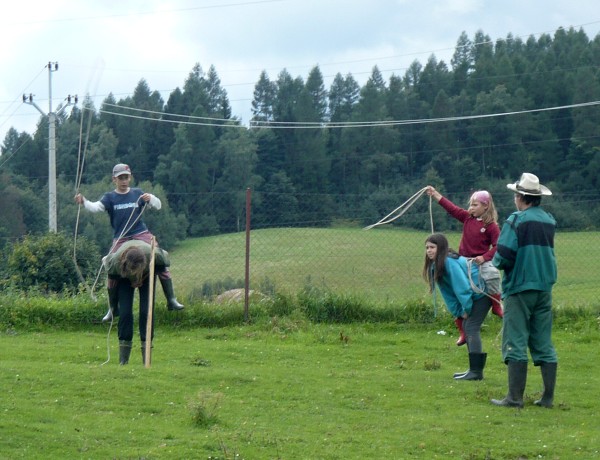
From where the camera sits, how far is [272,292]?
14.6 m

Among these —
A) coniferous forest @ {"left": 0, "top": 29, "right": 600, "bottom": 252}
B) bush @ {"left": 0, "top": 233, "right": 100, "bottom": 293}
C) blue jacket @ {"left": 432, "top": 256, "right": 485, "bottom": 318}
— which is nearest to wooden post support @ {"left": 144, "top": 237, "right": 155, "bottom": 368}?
blue jacket @ {"left": 432, "top": 256, "right": 485, "bottom": 318}

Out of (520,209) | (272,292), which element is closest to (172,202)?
(272,292)

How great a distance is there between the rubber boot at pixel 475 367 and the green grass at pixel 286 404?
4.3 inches

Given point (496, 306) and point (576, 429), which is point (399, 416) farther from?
point (496, 306)

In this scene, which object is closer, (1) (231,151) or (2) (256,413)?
(2) (256,413)

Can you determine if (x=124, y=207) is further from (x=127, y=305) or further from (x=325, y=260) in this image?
(x=325, y=260)

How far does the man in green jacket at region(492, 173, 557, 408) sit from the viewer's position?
26.9 feet

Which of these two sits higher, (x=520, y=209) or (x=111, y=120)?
(x=111, y=120)

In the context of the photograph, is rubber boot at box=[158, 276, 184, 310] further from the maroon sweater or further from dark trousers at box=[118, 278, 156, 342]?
the maroon sweater

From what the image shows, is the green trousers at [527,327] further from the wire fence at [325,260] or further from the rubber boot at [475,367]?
the wire fence at [325,260]

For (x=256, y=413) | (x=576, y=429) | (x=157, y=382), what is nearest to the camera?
(x=576, y=429)

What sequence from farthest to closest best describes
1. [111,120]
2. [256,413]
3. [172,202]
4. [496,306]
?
1. [111,120]
2. [172,202]
3. [496,306]
4. [256,413]

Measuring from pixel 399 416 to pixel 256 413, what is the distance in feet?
4.06

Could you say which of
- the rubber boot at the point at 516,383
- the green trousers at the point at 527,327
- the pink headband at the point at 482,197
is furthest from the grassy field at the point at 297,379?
the pink headband at the point at 482,197
